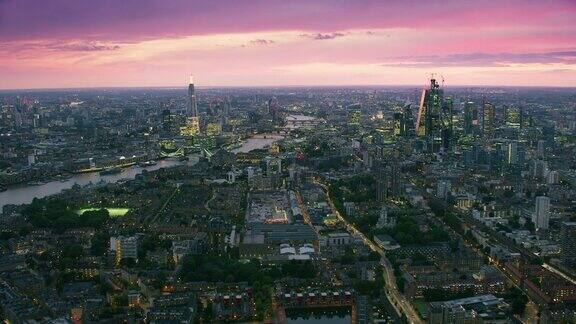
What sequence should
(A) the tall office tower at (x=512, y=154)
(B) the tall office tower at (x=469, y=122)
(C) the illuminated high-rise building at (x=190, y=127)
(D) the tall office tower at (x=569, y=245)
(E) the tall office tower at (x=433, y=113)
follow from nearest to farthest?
(D) the tall office tower at (x=569, y=245), (A) the tall office tower at (x=512, y=154), (E) the tall office tower at (x=433, y=113), (B) the tall office tower at (x=469, y=122), (C) the illuminated high-rise building at (x=190, y=127)

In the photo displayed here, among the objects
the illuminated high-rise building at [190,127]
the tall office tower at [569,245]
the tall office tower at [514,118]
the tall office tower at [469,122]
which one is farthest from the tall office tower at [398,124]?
the tall office tower at [569,245]

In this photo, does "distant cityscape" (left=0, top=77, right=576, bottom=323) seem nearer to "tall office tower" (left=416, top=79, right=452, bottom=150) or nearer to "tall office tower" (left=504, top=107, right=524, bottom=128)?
"tall office tower" (left=416, top=79, right=452, bottom=150)

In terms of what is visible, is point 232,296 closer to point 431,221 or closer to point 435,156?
point 431,221

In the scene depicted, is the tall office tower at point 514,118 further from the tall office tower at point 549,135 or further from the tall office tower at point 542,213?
the tall office tower at point 542,213

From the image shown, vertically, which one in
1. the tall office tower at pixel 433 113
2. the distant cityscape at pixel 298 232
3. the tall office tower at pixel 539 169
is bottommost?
the distant cityscape at pixel 298 232

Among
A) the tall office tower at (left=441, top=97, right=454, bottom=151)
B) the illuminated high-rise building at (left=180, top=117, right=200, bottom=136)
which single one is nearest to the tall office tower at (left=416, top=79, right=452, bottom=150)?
the tall office tower at (left=441, top=97, right=454, bottom=151)

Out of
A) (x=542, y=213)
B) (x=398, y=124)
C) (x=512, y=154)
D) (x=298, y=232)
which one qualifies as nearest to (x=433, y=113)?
(x=398, y=124)

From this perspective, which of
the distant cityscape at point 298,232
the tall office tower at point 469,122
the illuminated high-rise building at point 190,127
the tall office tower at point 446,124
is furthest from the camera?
the illuminated high-rise building at point 190,127
